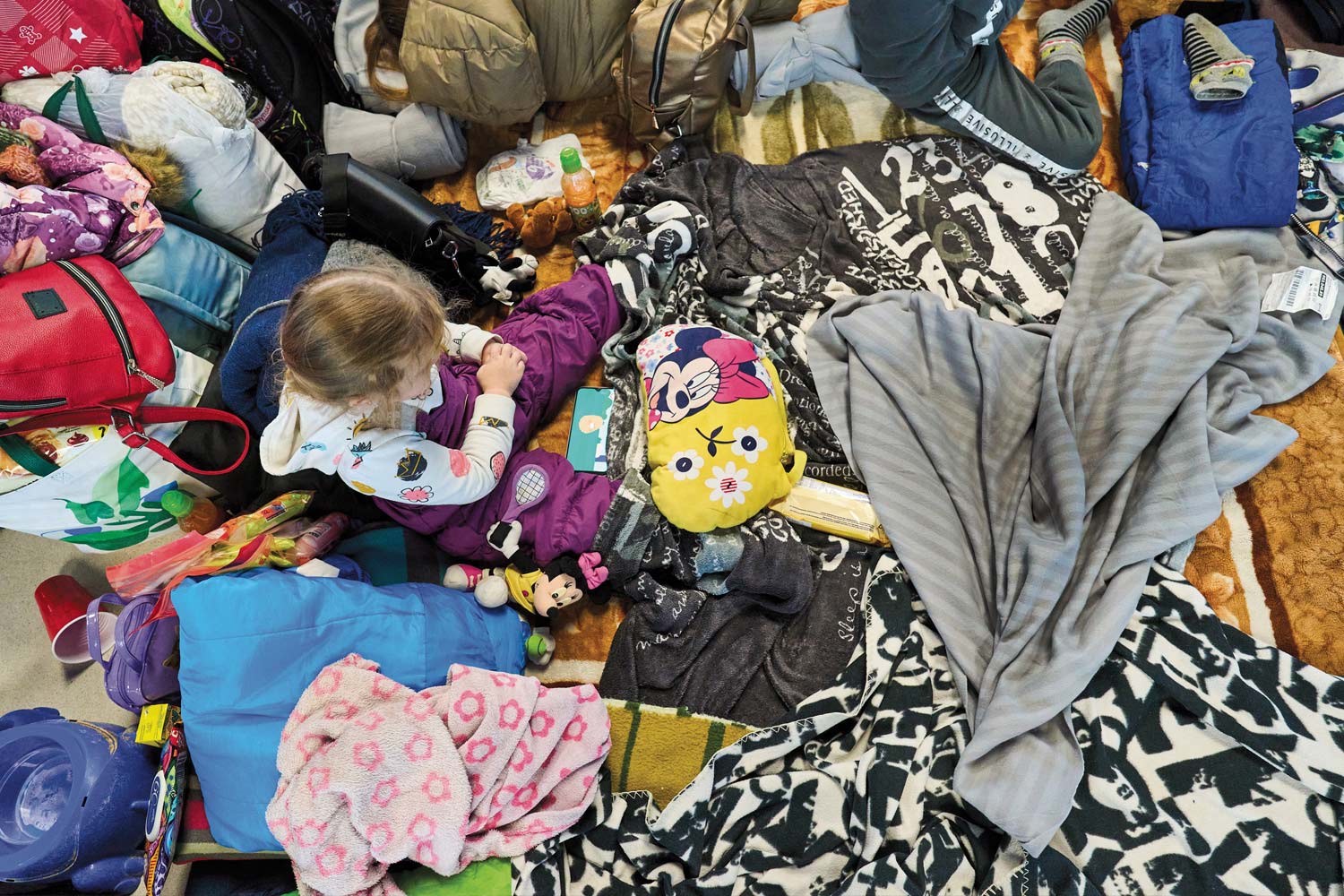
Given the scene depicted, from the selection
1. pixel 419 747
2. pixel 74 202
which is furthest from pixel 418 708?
pixel 74 202

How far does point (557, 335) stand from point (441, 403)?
0.85 ft

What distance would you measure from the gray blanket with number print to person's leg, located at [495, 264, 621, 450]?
0.37 metres

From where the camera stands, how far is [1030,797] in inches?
40.8

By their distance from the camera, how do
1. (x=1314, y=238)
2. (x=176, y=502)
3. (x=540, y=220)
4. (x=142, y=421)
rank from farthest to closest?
(x=540, y=220)
(x=1314, y=238)
(x=176, y=502)
(x=142, y=421)

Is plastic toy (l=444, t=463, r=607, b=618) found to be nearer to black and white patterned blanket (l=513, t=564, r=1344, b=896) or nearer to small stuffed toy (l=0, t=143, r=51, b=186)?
black and white patterned blanket (l=513, t=564, r=1344, b=896)

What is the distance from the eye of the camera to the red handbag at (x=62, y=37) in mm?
1287

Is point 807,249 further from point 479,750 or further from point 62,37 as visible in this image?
point 62,37

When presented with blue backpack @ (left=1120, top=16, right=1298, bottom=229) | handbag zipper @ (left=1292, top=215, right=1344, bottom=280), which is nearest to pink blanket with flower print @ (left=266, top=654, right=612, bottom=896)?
blue backpack @ (left=1120, top=16, right=1298, bottom=229)

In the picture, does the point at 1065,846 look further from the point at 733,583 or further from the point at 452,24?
the point at 452,24

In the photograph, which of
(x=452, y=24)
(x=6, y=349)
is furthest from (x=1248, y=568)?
(x=6, y=349)

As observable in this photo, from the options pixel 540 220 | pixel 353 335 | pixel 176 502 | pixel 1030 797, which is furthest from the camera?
pixel 540 220

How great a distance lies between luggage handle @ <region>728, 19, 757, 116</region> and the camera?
1.46 metres

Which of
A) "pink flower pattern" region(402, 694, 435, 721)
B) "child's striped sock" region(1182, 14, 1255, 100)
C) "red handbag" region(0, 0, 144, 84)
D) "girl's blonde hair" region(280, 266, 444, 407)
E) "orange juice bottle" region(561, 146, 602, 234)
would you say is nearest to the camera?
"girl's blonde hair" region(280, 266, 444, 407)

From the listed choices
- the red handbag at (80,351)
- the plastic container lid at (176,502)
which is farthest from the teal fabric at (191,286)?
the plastic container lid at (176,502)
